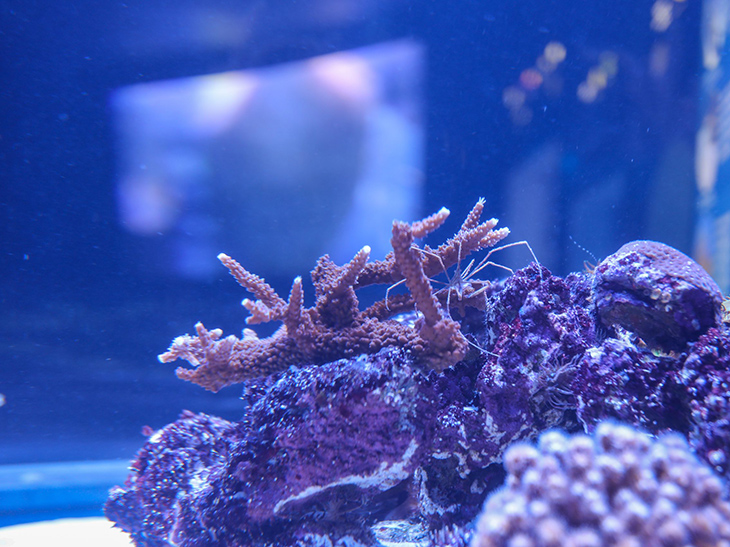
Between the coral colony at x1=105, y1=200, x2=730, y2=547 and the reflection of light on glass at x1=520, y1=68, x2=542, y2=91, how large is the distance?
14.4ft

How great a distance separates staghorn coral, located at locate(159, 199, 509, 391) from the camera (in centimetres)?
222

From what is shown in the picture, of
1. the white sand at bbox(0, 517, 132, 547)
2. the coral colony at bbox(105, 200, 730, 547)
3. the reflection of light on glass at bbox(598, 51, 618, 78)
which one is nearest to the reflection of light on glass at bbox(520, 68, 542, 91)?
the reflection of light on glass at bbox(598, 51, 618, 78)

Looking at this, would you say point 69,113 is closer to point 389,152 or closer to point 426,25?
point 389,152

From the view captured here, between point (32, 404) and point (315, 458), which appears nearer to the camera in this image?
point (315, 458)

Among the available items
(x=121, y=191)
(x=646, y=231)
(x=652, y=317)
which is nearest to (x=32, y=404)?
(x=121, y=191)

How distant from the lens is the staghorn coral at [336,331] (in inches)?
87.3

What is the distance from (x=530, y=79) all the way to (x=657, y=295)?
17.0ft

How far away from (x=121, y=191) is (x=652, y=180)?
8.50m

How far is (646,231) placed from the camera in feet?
20.5

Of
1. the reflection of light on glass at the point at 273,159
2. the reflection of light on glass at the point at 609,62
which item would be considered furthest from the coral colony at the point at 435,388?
the reflection of light on glass at the point at 609,62

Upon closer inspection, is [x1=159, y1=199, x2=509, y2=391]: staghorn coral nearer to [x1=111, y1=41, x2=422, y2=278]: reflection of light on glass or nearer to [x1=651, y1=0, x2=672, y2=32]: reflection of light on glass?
[x1=111, y1=41, x2=422, y2=278]: reflection of light on glass

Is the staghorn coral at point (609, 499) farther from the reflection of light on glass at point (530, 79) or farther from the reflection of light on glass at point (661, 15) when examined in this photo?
the reflection of light on glass at point (661, 15)

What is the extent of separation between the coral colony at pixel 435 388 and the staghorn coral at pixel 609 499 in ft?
0.40

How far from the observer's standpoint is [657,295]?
6.49ft
